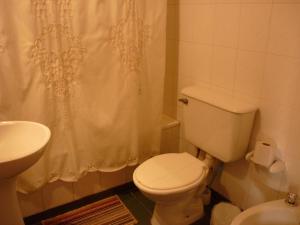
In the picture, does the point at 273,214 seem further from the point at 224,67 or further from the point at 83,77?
the point at 83,77

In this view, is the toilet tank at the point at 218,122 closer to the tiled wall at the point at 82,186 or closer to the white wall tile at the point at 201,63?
the white wall tile at the point at 201,63

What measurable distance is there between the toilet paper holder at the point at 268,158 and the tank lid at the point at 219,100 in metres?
0.20

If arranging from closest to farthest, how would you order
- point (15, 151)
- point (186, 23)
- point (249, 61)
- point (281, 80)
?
point (15, 151) → point (281, 80) → point (249, 61) → point (186, 23)

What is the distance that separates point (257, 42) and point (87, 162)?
1222 millimetres

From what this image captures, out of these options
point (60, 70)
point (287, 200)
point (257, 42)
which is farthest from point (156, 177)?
point (257, 42)

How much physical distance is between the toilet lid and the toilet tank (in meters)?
0.15

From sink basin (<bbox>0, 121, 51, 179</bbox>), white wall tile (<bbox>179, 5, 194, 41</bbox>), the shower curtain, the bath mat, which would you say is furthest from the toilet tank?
sink basin (<bbox>0, 121, 51, 179</bbox>)

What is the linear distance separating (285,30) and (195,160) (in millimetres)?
865

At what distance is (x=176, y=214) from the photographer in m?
1.72

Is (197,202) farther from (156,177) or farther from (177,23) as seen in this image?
(177,23)

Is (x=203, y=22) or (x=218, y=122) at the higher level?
(x=203, y=22)

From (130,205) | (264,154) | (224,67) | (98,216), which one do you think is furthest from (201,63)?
(98,216)

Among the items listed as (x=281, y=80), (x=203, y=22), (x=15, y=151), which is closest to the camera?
(x=15, y=151)

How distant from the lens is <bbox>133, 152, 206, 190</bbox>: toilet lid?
4.99 ft
